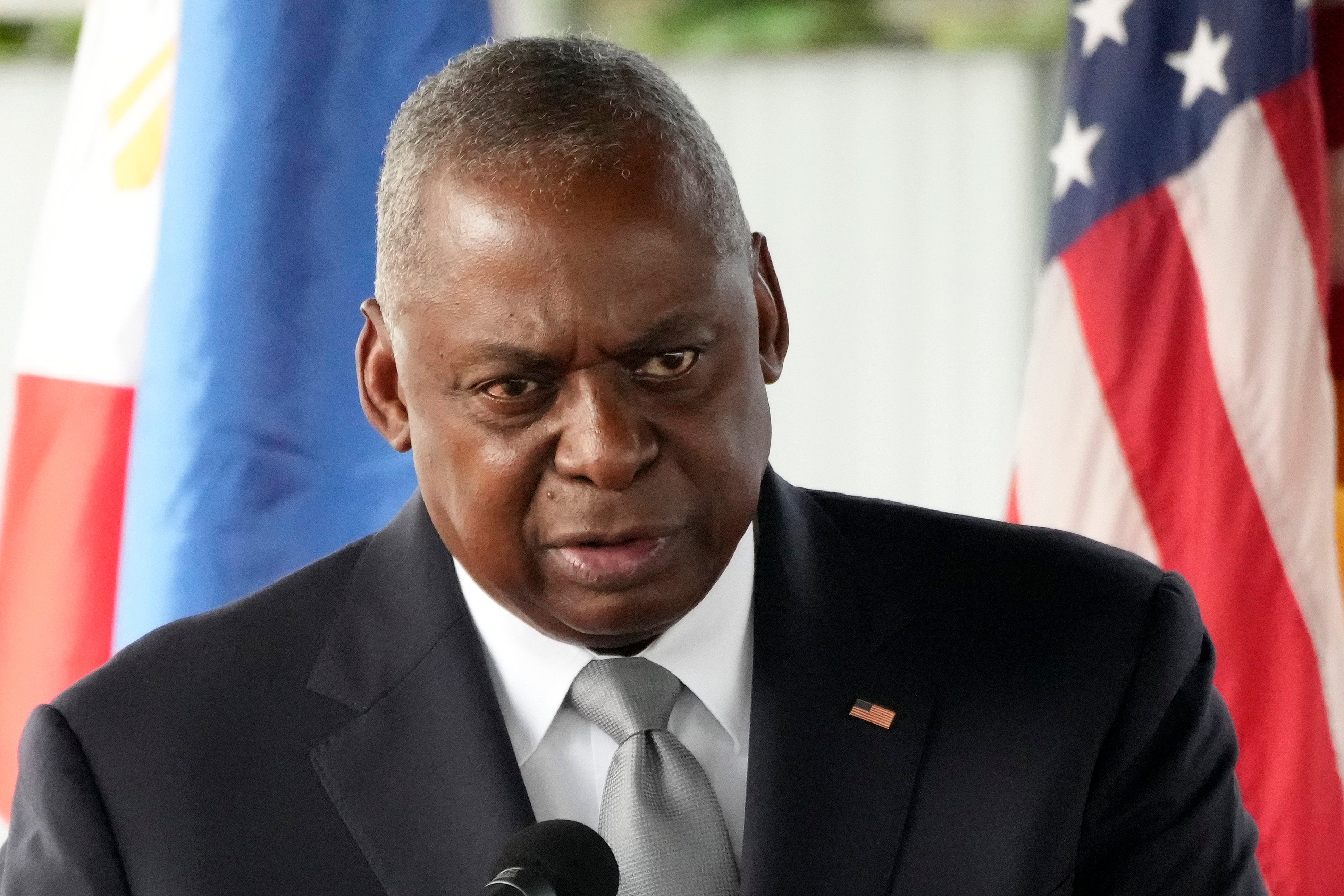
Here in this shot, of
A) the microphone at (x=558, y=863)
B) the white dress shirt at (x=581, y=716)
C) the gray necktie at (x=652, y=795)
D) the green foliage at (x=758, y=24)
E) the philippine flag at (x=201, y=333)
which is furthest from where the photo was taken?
the green foliage at (x=758, y=24)

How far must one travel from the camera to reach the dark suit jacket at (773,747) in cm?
142

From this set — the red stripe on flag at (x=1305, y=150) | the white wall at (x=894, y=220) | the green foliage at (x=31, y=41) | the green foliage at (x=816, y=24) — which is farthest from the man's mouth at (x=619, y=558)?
the green foliage at (x=31, y=41)

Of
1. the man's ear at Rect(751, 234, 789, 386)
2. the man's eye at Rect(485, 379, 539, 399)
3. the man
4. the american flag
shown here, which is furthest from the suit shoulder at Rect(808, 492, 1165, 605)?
the american flag

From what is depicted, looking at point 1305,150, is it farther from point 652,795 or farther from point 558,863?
point 558,863

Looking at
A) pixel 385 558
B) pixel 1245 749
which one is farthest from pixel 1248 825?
pixel 1245 749

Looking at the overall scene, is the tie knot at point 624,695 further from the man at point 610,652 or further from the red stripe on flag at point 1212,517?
the red stripe on flag at point 1212,517

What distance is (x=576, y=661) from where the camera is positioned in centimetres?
148

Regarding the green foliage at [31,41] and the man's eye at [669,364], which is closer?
the man's eye at [669,364]

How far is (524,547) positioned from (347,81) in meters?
1.32

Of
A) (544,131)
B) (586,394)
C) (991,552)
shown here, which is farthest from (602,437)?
(991,552)

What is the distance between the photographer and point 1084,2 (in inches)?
108

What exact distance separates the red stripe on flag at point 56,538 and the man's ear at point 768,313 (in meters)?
1.32

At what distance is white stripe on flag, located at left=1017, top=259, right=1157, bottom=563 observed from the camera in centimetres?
272

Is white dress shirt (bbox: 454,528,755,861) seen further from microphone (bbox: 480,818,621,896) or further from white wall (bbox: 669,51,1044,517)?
white wall (bbox: 669,51,1044,517)
